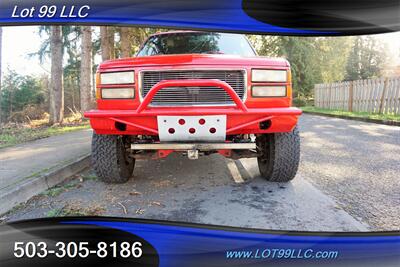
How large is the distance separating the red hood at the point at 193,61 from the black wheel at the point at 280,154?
2.10 ft

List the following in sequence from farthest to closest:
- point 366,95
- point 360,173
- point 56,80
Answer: point 366,95 < point 56,80 < point 360,173

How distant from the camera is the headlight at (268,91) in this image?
2.08 m

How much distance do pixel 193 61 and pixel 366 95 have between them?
10096 mm

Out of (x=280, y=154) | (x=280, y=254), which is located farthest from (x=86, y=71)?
(x=280, y=254)

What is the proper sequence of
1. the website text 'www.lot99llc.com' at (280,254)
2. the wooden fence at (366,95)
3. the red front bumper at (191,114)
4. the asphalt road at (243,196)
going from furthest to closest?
the wooden fence at (366,95)
the red front bumper at (191,114)
the asphalt road at (243,196)
the website text 'www.lot99llc.com' at (280,254)

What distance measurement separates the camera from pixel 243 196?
2248mm

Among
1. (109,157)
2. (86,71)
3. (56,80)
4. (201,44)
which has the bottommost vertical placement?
(109,157)

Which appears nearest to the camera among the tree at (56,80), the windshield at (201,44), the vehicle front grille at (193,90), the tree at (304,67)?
the vehicle front grille at (193,90)

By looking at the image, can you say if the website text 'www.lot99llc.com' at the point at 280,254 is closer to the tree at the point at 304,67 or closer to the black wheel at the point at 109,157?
the black wheel at the point at 109,157

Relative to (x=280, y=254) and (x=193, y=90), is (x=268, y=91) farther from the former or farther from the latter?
(x=280, y=254)

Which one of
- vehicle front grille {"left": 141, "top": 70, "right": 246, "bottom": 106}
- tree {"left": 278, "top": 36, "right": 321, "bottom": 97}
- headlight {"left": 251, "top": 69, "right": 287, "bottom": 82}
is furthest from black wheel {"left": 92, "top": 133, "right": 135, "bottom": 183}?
tree {"left": 278, "top": 36, "right": 321, "bottom": 97}

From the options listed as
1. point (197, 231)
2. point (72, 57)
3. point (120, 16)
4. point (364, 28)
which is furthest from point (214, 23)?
point (72, 57)

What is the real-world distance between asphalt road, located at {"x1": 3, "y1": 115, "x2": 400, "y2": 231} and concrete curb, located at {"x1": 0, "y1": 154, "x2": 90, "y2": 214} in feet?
0.30

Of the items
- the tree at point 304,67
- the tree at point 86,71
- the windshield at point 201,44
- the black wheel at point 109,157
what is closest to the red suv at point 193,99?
the black wheel at point 109,157
